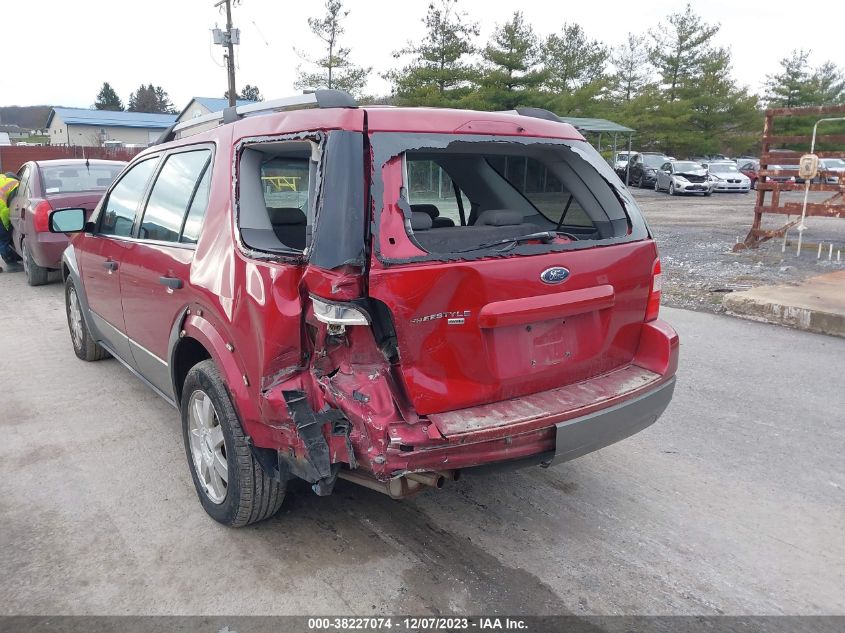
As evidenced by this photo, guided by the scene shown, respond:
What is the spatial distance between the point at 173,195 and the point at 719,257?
10.6 m

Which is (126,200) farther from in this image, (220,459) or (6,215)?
(6,215)

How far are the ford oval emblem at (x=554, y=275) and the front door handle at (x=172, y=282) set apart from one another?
1861 millimetres

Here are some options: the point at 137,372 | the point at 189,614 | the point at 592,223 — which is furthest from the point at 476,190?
the point at 189,614

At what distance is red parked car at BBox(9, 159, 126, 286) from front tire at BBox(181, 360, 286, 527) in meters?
6.21

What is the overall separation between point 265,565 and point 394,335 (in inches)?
49.8

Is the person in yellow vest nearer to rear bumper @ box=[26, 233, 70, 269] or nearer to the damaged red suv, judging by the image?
rear bumper @ box=[26, 233, 70, 269]

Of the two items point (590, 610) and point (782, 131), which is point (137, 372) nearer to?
point (590, 610)

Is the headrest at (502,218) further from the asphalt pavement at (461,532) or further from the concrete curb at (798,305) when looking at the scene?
the concrete curb at (798,305)

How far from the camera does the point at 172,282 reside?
349cm

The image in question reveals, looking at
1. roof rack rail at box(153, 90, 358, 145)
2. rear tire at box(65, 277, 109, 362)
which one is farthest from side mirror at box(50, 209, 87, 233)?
roof rack rail at box(153, 90, 358, 145)

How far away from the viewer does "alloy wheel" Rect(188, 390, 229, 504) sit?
3229 mm

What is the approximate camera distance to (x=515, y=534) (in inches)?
126

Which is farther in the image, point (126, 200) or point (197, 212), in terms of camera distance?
point (126, 200)

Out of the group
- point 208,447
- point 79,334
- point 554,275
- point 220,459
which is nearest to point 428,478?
point 554,275
